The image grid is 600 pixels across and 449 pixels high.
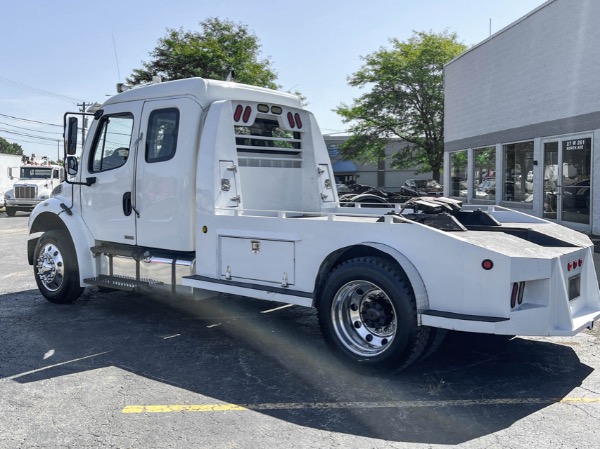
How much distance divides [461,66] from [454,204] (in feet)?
59.7

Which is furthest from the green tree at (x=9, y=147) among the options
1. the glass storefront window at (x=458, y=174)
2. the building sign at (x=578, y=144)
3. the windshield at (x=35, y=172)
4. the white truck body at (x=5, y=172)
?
the building sign at (x=578, y=144)

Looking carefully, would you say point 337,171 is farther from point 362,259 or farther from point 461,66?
point 362,259

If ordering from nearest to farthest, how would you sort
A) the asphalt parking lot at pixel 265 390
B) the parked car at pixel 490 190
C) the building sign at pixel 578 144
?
the asphalt parking lot at pixel 265 390, the building sign at pixel 578 144, the parked car at pixel 490 190

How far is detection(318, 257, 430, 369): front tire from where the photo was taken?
457 cm

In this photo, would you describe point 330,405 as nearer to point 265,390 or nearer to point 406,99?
point 265,390

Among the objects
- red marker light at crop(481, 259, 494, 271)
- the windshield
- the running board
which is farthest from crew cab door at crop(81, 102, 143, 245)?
the windshield

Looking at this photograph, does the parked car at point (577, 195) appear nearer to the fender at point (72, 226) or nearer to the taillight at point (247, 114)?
the taillight at point (247, 114)

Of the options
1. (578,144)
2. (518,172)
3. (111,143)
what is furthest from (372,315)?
(518,172)

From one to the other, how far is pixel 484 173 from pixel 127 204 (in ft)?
53.5

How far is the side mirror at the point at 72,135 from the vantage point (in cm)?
679

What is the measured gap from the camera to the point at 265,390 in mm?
4594

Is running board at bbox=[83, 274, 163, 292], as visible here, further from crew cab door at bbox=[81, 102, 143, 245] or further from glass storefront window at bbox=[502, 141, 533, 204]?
glass storefront window at bbox=[502, 141, 533, 204]

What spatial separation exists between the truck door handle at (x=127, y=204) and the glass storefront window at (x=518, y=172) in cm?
1319

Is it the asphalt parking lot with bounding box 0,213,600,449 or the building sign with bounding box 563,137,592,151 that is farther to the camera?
the building sign with bounding box 563,137,592,151
